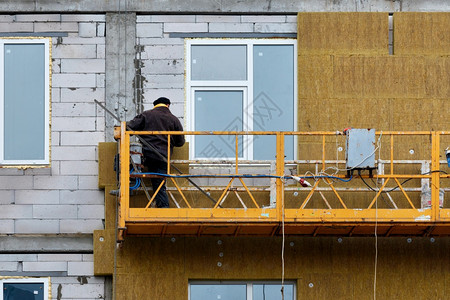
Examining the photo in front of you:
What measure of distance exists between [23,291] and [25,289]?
40 mm

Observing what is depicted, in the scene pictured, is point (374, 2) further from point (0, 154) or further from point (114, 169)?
point (0, 154)

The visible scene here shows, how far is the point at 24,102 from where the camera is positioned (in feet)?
46.1

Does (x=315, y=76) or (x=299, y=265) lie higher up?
(x=315, y=76)

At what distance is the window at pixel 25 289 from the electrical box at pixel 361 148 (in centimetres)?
462

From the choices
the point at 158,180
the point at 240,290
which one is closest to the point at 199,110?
the point at 158,180

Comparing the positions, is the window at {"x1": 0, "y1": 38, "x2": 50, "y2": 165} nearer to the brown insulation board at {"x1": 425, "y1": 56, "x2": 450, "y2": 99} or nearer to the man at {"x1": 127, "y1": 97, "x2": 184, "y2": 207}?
the man at {"x1": 127, "y1": 97, "x2": 184, "y2": 207}

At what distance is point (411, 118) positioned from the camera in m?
13.9

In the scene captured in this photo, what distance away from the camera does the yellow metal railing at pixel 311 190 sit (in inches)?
493

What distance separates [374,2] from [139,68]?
11.5 ft

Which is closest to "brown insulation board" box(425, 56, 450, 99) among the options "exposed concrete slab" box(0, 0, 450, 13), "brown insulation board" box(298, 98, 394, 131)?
"brown insulation board" box(298, 98, 394, 131)

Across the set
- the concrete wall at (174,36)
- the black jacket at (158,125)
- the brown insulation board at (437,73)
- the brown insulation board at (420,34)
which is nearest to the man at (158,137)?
the black jacket at (158,125)

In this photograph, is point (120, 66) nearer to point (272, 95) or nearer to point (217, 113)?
point (217, 113)

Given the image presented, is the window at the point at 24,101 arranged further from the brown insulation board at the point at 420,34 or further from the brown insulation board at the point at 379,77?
the brown insulation board at the point at 420,34

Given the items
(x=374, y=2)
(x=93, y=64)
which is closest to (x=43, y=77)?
(x=93, y=64)
